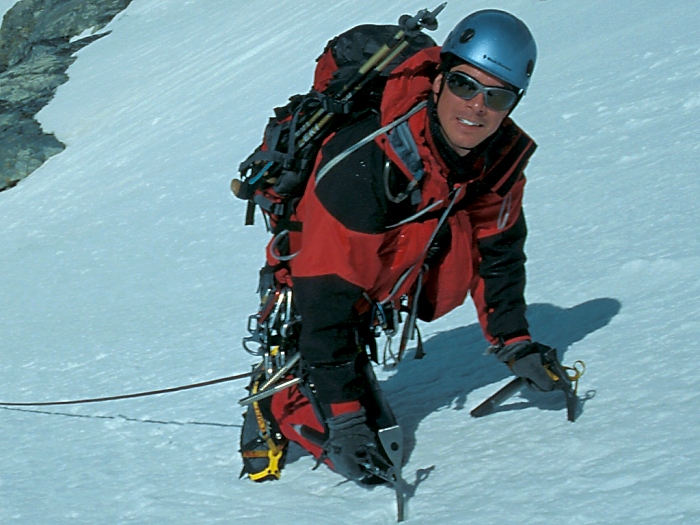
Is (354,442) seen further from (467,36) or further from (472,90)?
(467,36)

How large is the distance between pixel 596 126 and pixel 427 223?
393 centimetres

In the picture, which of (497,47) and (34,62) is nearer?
(497,47)

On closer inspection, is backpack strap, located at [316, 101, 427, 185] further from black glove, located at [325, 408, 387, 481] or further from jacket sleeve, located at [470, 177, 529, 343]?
black glove, located at [325, 408, 387, 481]

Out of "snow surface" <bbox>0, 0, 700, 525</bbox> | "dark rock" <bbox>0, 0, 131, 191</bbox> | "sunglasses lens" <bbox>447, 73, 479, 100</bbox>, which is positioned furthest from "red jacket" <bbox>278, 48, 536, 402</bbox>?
"dark rock" <bbox>0, 0, 131, 191</bbox>

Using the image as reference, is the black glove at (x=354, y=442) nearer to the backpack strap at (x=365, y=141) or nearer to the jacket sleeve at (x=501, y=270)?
the jacket sleeve at (x=501, y=270)

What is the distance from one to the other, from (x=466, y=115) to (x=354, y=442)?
99 cm

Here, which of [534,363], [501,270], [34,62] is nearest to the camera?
[534,363]

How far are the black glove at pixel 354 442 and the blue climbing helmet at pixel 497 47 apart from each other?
3.45ft

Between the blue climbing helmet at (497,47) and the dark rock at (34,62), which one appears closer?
the blue climbing helmet at (497,47)

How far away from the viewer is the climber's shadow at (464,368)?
3.37 meters

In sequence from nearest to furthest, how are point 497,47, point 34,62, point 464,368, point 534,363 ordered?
point 497,47 < point 534,363 < point 464,368 < point 34,62

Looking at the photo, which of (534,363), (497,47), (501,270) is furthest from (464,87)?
(534,363)

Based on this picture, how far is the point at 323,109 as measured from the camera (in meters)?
2.83

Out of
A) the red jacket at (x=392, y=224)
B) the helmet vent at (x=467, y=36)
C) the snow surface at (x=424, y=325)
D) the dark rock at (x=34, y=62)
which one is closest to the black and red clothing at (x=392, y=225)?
the red jacket at (x=392, y=224)
